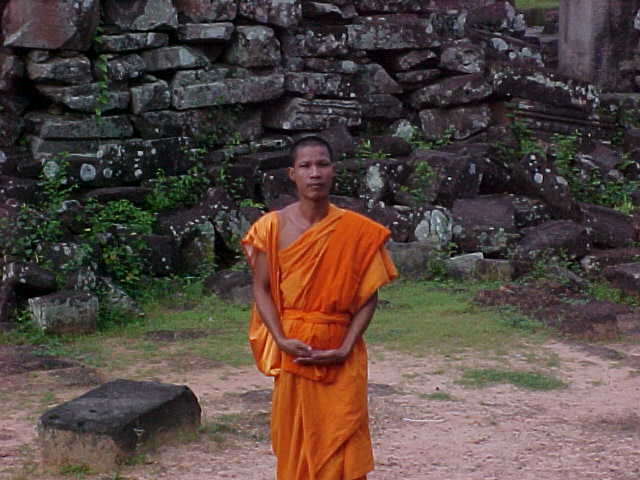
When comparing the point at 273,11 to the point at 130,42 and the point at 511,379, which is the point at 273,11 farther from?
the point at 511,379

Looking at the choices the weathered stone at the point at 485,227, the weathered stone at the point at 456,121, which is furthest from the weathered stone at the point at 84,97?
the weathered stone at the point at 456,121

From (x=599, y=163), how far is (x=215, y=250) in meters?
4.75

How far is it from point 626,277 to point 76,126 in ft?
17.5

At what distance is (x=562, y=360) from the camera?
753cm

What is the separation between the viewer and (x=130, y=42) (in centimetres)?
1099

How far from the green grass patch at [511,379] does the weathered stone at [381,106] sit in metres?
6.06

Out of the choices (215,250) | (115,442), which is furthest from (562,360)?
(215,250)

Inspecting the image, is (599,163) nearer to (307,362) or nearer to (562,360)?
(562,360)

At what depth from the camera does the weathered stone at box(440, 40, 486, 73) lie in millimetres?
12898

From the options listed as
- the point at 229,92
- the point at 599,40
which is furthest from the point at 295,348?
the point at 599,40

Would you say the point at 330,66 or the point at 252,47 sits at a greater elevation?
the point at 252,47

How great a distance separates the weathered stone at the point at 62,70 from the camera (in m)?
10.4

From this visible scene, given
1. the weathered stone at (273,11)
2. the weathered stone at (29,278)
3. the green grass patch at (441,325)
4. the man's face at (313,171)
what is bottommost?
the green grass patch at (441,325)

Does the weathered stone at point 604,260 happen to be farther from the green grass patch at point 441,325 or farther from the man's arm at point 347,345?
the man's arm at point 347,345
